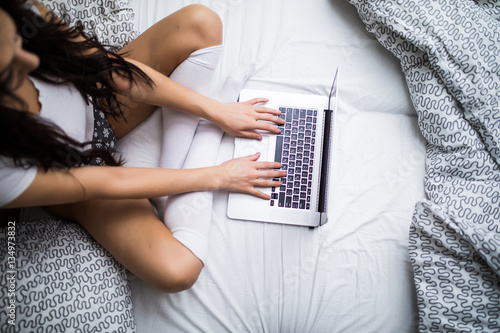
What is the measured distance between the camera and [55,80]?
29.5 inches

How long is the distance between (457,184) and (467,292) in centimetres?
31

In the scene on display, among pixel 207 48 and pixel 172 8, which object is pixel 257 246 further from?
pixel 172 8

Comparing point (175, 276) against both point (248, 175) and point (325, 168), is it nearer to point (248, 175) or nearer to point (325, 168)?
point (248, 175)

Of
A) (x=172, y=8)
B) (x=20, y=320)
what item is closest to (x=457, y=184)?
(x=172, y=8)

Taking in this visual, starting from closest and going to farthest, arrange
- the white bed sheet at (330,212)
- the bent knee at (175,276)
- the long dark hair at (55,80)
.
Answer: the long dark hair at (55,80) < the bent knee at (175,276) < the white bed sheet at (330,212)

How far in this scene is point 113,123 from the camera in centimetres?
96

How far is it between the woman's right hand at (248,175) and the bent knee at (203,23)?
36 centimetres

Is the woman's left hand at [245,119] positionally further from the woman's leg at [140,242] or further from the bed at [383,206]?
the woman's leg at [140,242]

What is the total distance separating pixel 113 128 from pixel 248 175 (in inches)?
17.3

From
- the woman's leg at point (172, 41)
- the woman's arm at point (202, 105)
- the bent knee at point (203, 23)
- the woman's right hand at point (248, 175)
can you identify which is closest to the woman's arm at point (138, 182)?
the woman's right hand at point (248, 175)

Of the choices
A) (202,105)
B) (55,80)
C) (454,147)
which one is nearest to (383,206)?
(454,147)

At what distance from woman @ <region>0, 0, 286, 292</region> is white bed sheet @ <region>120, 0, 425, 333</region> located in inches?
4.8

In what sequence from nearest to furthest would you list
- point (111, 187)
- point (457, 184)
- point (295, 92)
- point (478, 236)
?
point (111, 187)
point (478, 236)
point (457, 184)
point (295, 92)

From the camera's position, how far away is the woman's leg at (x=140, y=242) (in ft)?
2.69
